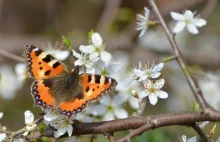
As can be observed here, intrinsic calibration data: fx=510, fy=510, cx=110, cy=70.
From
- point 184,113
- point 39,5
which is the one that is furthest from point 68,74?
point 39,5

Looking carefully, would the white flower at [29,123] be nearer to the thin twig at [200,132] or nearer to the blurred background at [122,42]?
the thin twig at [200,132]

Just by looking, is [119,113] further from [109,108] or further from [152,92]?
[152,92]

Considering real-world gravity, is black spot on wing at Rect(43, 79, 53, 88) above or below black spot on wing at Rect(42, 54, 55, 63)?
below

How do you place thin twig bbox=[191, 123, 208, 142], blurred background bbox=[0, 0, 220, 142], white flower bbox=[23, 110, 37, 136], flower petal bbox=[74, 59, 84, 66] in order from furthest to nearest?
blurred background bbox=[0, 0, 220, 142]
flower petal bbox=[74, 59, 84, 66]
white flower bbox=[23, 110, 37, 136]
thin twig bbox=[191, 123, 208, 142]

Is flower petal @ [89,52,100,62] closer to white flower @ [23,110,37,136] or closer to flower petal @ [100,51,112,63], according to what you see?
flower petal @ [100,51,112,63]

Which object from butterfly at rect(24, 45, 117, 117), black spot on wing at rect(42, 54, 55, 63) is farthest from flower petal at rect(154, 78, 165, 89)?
black spot on wing at rect(42, 54, 55, 63)

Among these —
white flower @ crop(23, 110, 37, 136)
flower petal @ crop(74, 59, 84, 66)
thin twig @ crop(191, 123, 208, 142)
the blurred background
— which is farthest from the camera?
the blurred background
